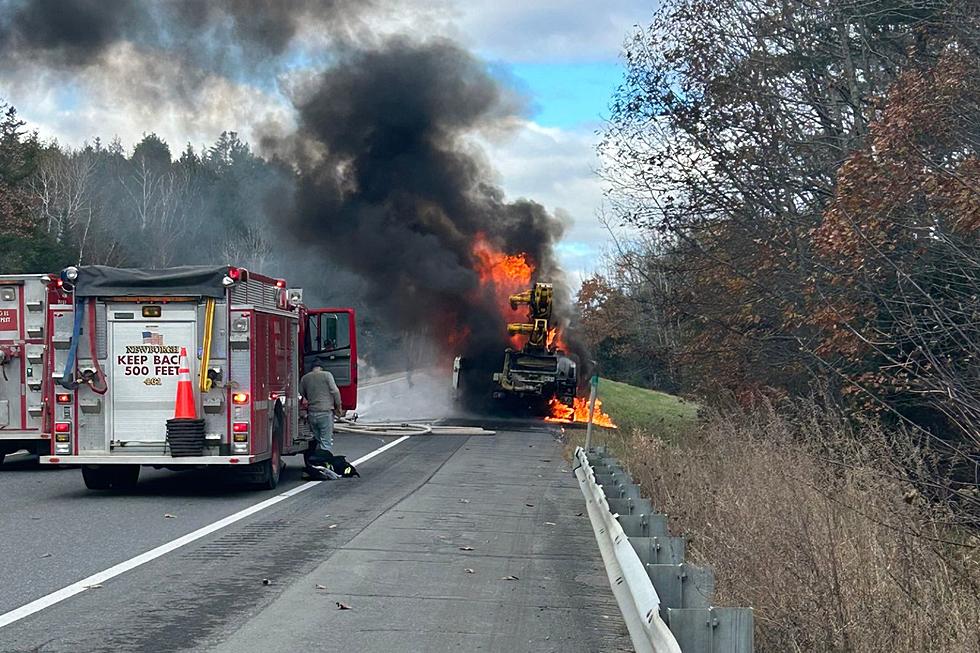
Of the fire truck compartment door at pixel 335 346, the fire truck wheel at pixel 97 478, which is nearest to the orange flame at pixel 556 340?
the fire truck compartment door at pixel 335 346

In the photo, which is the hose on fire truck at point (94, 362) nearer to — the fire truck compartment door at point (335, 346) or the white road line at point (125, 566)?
the white road line at point (125, 566)

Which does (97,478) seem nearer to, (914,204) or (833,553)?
(914,204)

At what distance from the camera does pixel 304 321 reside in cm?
1920

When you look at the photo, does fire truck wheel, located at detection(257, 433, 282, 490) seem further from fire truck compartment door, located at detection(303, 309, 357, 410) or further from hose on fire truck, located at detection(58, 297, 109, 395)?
fire truck compartment door, located at detection(303, 309, 357, 410)

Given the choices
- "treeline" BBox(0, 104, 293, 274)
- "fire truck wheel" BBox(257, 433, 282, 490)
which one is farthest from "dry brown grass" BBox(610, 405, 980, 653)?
"treeline" BBox(0, 104, 293, 274)

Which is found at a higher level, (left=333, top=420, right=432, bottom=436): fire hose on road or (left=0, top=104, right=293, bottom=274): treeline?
(left=0, top=104, right=293, bottom=274): treeline

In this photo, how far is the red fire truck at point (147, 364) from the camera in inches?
565

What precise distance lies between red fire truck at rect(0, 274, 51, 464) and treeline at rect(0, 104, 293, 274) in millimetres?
33930

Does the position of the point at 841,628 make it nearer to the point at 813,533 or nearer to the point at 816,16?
the point at 813,533

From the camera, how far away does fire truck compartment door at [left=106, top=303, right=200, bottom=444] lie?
1445 centimetres

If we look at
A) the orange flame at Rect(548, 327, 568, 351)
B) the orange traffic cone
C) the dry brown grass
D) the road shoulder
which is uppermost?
the orange flame at Rect(548, 327, 568, 351)

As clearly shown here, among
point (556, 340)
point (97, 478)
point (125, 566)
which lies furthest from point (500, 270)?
point (125, 566)

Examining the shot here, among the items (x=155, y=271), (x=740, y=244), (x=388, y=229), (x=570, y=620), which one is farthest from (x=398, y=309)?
(x=570, y=620)

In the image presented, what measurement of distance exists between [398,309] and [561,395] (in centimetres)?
607
